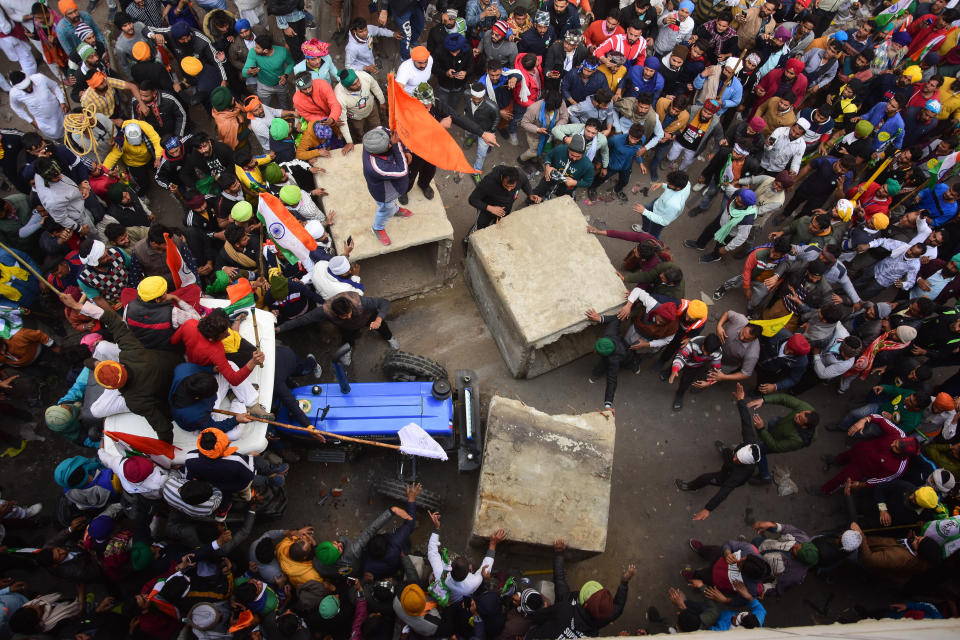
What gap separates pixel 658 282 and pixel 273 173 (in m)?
5.08

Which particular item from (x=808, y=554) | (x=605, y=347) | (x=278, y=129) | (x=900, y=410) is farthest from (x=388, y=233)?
(x=900, y=410)

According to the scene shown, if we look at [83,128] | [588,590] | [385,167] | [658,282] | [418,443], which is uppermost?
[83,128]

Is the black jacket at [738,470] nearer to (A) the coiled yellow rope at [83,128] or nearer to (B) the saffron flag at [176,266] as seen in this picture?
(B) the saffron flag at [176,266]

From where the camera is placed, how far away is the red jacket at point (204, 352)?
17.3 ft

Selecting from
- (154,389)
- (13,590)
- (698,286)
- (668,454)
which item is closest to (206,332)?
(154,389)

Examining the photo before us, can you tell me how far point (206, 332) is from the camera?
5.14 meters

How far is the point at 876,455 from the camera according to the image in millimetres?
6418

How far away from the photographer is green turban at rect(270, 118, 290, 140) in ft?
23.7

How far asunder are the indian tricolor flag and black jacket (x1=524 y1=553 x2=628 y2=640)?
4604 millimetres

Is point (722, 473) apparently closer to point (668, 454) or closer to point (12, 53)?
point (668, 454)

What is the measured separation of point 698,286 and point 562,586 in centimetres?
518

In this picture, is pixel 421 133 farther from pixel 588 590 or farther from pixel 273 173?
pixel 588 590

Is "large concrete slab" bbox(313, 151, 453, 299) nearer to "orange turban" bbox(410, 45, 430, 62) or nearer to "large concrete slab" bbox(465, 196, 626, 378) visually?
"large concrete slab" bbox(465, 196, 626, 378)

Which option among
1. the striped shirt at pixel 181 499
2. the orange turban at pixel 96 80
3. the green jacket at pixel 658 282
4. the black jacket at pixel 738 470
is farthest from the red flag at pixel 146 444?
the black jacket at pixel 738 470
